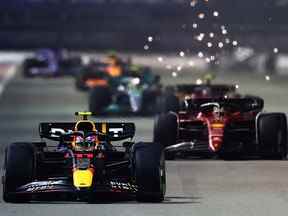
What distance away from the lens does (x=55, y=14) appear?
82562 millimetres

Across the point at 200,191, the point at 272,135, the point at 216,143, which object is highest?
the point at 272,135

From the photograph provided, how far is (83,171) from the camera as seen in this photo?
54.9ft

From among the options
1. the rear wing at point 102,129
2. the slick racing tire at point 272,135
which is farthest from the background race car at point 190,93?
the rear wing at point 102,129

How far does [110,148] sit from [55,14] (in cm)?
6503

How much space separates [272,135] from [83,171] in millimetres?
6399

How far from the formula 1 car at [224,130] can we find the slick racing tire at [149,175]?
596 centimetres

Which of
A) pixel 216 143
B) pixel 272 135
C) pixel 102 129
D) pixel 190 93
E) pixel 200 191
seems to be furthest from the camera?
pixel 190 93

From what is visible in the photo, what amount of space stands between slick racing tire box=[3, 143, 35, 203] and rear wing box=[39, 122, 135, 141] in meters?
1.30

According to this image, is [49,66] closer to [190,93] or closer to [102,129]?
[190,93]

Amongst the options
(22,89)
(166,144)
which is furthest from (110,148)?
(22,89)

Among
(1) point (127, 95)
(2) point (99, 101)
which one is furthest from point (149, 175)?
(1) point (127, 95)

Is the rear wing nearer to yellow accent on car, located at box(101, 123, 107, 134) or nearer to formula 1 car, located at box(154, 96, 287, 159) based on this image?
yellow accent on car, located at box(101, 123, 107, 134)

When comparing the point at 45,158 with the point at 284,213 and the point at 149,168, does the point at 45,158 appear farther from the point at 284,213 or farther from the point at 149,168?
the point at 284,213

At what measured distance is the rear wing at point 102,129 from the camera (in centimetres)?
1802
